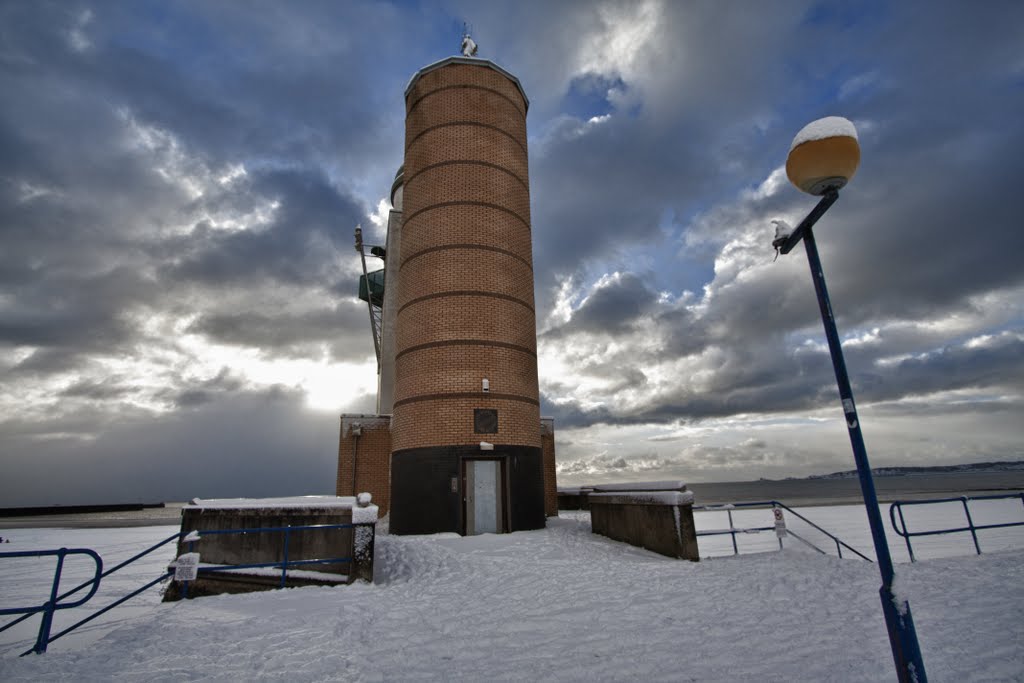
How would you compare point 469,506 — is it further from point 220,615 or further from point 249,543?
point 220,615

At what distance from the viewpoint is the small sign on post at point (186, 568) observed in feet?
24.2

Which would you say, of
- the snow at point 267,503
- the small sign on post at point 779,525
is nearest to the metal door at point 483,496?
the snow at point 267,503

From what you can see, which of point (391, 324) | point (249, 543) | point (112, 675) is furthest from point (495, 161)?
point (112, 675)

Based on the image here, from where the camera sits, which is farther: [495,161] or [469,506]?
[495,161]

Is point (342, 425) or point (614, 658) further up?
point (342, 425)

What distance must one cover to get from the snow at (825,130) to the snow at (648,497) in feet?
24.4

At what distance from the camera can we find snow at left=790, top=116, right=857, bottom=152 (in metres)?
3.25

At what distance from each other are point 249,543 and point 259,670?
5351mm

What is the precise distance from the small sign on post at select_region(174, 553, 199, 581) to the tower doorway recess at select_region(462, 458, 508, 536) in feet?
22.4

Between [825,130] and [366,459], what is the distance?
17288mm

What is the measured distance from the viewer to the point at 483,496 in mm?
13617

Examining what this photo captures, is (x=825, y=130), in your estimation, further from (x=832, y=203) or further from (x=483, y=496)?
(x=483, y=496)

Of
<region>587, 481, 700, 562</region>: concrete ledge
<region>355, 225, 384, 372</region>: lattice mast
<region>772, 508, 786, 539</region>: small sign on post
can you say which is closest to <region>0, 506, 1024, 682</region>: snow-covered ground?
<region>587, 481, 700, 562</region>: concrete ledge

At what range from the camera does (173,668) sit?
4.75m
